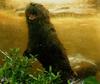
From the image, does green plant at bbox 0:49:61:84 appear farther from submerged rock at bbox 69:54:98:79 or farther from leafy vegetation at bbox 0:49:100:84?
submerged rock at bbox 69:54:98:79

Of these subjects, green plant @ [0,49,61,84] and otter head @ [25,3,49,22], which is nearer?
green plant @ [0,49,61,84]

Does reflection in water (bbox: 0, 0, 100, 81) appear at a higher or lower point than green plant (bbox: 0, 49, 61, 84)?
higher

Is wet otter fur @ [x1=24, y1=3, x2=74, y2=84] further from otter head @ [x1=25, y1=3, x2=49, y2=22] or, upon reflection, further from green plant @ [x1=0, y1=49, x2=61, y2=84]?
green plant @ [x1=0, y1=49, x2=61, y2=84]

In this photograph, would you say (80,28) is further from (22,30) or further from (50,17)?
(22,30)

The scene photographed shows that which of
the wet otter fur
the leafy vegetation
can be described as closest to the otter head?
the wet otter fur

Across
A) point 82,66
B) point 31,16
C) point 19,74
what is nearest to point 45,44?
point 31,16

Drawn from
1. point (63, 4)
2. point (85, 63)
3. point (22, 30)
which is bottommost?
point (85, 63)

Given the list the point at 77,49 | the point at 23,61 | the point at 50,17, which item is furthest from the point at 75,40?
the point at 23,61

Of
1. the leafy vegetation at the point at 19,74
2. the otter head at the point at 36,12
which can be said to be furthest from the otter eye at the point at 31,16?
the leafy vegetation at the point at 19,74

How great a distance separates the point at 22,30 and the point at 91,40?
0.66m

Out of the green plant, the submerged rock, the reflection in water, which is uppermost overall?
the reflection in water

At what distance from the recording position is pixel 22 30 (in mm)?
3684

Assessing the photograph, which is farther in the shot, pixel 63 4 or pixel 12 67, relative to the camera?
pixel 63 4

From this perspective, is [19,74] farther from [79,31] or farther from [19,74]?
[79,31]
